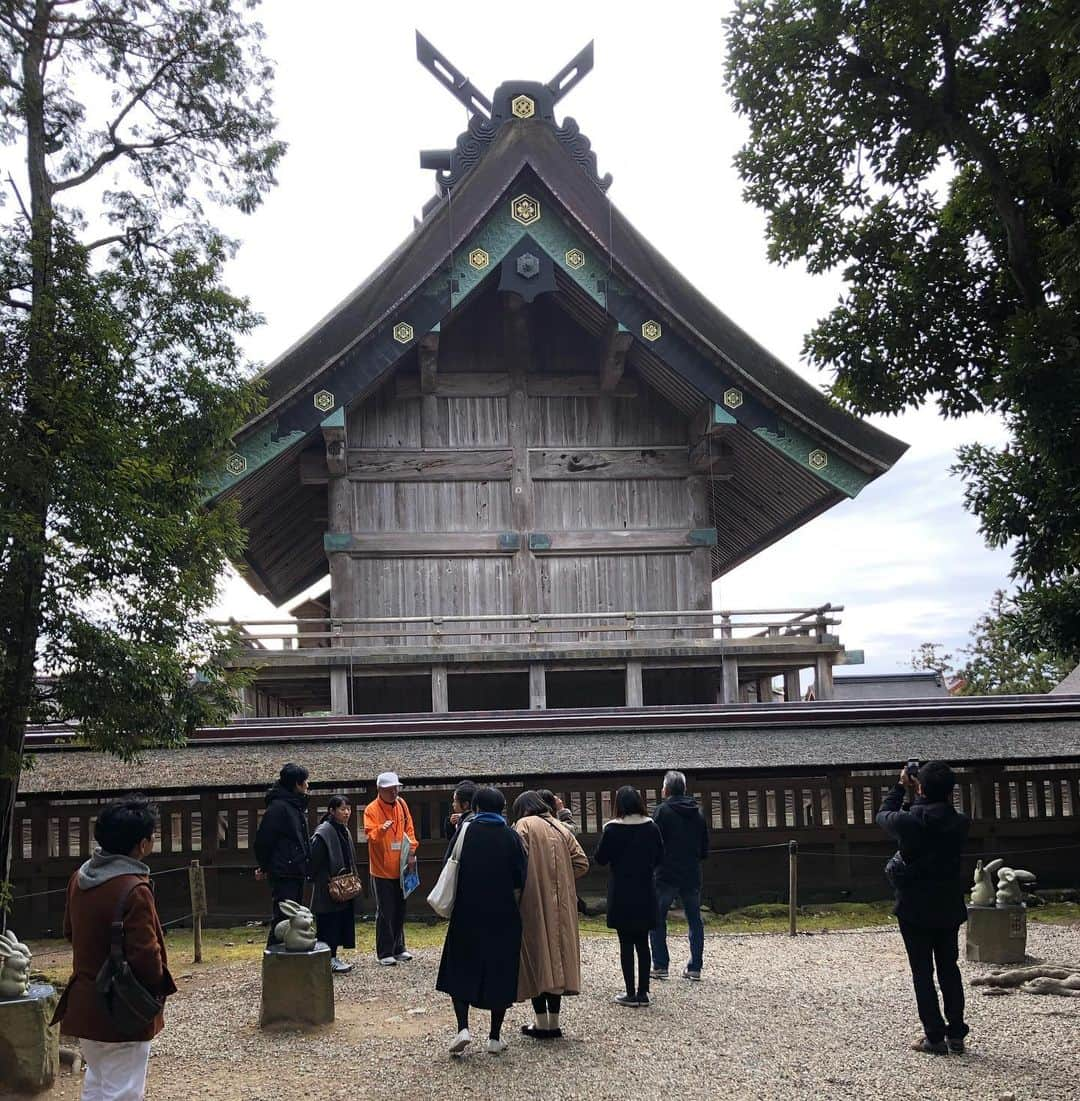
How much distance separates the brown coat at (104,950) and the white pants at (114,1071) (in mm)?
79

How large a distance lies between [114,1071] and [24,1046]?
76.4 inches

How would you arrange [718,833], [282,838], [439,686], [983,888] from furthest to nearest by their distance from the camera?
[439,686]
[718,833]
[983,888]
[282,838]

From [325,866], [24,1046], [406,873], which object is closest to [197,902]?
[325,866]

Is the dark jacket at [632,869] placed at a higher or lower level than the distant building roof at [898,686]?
lower

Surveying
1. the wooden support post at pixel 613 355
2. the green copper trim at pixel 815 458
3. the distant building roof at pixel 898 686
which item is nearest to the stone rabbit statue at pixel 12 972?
the wooden support post at pixel 613 355

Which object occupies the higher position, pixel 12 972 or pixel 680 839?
pixel 680 839

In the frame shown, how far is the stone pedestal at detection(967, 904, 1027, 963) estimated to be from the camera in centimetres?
890

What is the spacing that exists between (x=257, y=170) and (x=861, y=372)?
206 inches

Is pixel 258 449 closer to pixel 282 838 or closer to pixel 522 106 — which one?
pixel 522 106

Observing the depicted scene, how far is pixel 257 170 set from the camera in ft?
32.8

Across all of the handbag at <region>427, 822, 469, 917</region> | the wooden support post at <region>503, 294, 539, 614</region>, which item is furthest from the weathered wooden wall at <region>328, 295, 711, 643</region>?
the handbag at <region>427, 822, 469, 917</region>

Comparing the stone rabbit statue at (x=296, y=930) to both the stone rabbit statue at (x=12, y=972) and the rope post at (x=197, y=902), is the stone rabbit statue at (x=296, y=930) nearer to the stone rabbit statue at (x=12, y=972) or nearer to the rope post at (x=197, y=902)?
the stone rabbit statue at (x=12, y=972)

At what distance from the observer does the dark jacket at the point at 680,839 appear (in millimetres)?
8766

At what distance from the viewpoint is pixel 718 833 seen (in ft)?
40.7
